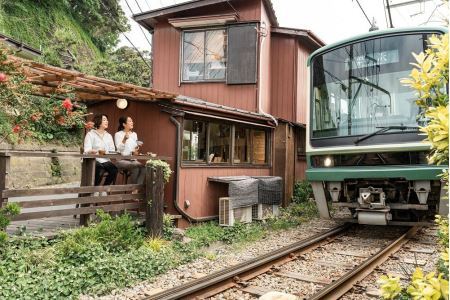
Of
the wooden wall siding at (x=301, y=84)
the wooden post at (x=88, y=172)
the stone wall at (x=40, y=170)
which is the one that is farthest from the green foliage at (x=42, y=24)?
the wooden post at (x=88, y=172)

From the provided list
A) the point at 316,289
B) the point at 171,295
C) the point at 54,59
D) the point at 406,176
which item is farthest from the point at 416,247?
the point at 54,59

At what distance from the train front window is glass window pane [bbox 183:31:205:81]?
528 centimetres

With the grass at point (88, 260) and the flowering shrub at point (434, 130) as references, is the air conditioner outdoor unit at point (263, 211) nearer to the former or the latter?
the grass at point (88, 260)

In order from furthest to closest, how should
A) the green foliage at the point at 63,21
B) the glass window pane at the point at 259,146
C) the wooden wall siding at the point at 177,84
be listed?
the green foliage at the point at 63,21 → the wooden wall siding at the point at 177,84 → the glass window pane at the point at 259,146

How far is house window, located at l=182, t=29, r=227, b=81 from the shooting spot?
40.0 ft

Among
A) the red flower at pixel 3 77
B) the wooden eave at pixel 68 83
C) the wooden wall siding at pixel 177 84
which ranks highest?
the wooden wall siding at pixel 177 84

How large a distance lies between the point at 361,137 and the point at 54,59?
45.9 ft

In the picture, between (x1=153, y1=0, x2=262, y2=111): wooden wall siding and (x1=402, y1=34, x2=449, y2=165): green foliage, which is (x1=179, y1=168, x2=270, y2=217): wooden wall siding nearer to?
(x1=153, y1=0, x2=262, y2=111): wooden wall siding

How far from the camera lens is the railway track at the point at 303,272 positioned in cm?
454

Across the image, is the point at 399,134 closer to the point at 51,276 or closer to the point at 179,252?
the point at 179,252

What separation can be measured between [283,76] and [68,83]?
27.8ft

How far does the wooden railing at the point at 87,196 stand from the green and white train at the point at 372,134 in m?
3.06

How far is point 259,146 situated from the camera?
11242 mm

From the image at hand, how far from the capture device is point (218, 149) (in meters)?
9.57
